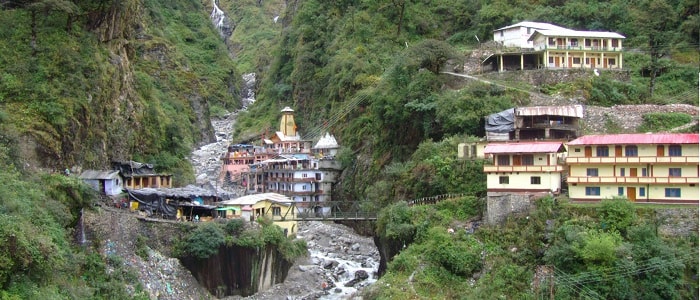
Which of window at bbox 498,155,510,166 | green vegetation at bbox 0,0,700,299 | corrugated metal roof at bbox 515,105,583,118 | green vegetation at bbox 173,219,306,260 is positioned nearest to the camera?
green vegetation at bbox 0,0,700,299

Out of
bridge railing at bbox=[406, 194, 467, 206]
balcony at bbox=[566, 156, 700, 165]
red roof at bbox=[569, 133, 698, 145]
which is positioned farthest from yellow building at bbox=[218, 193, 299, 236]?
red roof at bbox=[569, 133, 698, 145]

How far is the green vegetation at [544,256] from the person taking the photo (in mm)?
34156

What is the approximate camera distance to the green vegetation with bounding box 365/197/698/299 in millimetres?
34156

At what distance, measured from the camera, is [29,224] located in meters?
31.9

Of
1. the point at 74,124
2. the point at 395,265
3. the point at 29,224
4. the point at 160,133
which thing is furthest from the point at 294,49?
the point at 29,224

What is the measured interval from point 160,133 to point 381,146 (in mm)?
17438

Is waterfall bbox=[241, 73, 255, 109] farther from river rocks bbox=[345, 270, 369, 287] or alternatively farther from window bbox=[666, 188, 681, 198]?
window bbox=[666, 188, 681, 198]

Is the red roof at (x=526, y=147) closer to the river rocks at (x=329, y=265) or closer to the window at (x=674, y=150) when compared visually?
the window at (x=674, y=150)

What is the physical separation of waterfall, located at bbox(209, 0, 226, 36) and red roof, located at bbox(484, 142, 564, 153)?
131850 millimetres

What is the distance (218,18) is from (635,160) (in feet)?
463

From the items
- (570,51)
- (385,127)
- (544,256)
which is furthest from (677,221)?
(385,127)

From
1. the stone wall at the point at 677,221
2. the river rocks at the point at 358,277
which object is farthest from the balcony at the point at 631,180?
the river rocks at the point at 358,277

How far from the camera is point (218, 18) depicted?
559 ft

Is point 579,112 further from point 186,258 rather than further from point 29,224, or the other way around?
point 29,224
